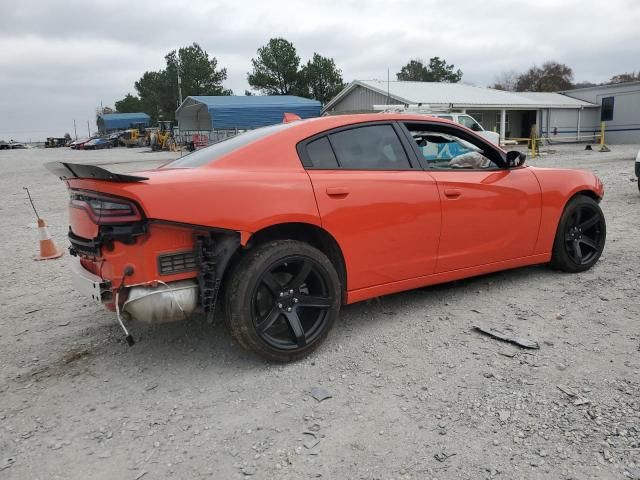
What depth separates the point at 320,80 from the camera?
194ft

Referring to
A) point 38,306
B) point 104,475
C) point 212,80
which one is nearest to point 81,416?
point 104,475

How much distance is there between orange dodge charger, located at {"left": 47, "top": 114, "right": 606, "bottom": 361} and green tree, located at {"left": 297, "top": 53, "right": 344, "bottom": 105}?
55.8 metres

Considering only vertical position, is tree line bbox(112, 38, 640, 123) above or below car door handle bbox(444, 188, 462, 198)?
above

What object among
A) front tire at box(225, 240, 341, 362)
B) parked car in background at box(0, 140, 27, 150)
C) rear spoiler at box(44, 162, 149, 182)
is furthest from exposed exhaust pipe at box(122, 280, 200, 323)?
parked car in background at box(0, 140, 27, 150)

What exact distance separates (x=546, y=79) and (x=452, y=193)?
6761cm

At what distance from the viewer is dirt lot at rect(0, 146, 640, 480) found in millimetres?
2352

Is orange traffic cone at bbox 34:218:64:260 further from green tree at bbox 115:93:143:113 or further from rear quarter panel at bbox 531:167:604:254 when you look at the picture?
green tree at bbox 115:93:143:113

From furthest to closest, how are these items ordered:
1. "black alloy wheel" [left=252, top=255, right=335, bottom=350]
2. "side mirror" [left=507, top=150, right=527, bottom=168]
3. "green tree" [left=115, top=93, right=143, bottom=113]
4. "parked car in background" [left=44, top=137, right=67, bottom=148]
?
1. "green tree" [left=115, top=93, right=143, bottom=113]
2. "parked car in background" [left=44, top=137, right=67, bottom=148]
3. "side mirror" [left=507, top=150, right=527, bottom=168]
4. "black alloy wheel" [left=252, top=255, right=335, bottom=350]

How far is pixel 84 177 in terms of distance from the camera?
9.92ft

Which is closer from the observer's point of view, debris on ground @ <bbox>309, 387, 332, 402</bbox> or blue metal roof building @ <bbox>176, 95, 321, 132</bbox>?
debris on ground @ <bbox>309, 387, 332, 402</bbox>

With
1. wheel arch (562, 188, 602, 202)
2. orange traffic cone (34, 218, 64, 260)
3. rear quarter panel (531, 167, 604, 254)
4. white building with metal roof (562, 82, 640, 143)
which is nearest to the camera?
rear quarter panel (531, 167, 604, 254)

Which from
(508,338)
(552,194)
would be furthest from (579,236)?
(508,338)

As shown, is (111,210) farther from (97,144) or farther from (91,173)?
(97,144)

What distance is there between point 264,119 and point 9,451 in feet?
101
